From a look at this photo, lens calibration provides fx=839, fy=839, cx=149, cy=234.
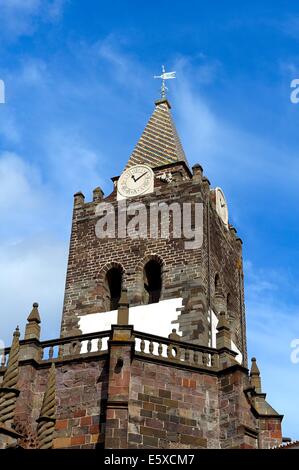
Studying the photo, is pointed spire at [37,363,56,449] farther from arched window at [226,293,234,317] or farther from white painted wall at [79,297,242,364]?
arched window at [226,293,234,317]

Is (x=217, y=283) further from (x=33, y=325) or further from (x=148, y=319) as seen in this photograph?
(x=33, y=325)

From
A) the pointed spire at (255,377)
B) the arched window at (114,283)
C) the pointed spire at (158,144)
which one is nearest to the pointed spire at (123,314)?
the pointed spire at (255,377)

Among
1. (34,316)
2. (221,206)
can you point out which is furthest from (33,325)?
(221,206)

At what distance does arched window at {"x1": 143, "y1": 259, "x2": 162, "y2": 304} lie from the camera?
1225 inches

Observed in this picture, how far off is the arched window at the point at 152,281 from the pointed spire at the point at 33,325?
6154 mm

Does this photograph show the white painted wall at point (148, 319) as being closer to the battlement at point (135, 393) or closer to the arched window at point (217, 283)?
the arched window at point (217, 283)

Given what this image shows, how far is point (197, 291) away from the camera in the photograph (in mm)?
29406

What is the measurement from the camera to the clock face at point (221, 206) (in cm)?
3451

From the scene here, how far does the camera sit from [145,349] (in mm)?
24562

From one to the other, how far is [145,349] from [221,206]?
11.8 m

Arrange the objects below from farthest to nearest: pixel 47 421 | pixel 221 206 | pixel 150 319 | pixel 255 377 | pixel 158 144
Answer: pixel 158 144 < pixel 221 206 < pixel 150 319 < pixel 255 377 < pixel 47 421

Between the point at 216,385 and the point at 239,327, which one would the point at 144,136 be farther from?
the point at 216,385
